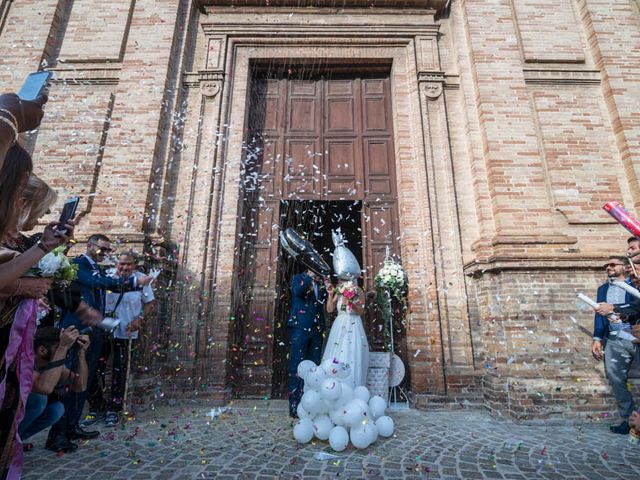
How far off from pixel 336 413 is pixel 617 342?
3.50 metres

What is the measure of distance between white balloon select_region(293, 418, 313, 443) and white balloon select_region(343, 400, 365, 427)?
38cm

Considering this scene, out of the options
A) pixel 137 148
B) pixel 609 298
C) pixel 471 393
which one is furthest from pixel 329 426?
pixel 137 148

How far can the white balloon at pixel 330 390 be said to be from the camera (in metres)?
3.39

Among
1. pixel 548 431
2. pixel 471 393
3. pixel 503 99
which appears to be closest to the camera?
pixel 548 431

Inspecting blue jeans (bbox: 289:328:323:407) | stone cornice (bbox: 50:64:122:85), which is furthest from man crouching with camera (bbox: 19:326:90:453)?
stone cornice (bbox: 50:64:122:85)

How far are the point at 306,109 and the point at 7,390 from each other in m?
6.33

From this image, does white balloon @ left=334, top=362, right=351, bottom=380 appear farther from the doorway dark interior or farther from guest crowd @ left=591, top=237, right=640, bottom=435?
guest crowd @ left=591, top=237, right=640, bottom=435

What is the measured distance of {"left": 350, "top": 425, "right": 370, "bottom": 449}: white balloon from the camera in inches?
131

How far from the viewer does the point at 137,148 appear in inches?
231

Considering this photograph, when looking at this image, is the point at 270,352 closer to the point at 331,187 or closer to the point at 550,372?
the point at 331,187

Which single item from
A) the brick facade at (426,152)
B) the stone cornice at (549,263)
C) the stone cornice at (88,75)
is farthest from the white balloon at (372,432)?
the stone cornice at (88,75)

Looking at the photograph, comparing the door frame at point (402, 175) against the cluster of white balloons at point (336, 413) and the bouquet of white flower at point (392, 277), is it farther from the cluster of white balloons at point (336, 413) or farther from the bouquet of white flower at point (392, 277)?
the cluster of white balloons at point (336, 413)

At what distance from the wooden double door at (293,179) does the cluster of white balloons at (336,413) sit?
78.9 inches

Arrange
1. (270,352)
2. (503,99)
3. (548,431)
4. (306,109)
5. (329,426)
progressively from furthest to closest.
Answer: (306,109), (503,99), (270,352), (548,431), (329,426)
